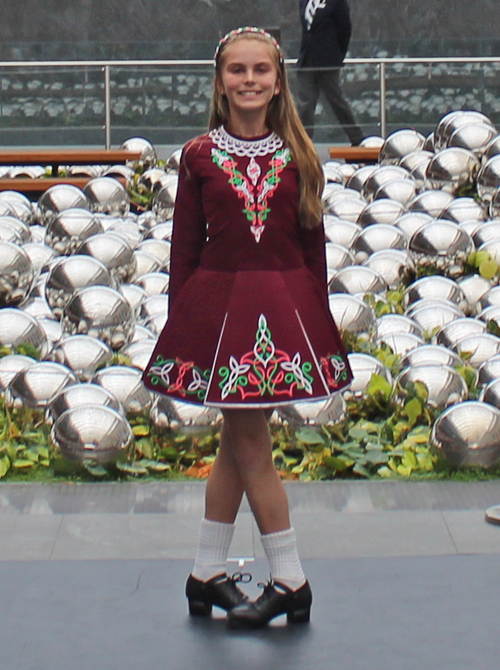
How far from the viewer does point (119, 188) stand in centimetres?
958

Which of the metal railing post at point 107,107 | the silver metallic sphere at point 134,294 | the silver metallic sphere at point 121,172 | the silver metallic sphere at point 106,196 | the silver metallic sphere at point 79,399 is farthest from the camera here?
the metal railing post at point 107,107

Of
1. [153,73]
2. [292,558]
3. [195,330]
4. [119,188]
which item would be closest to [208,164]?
[195,330]

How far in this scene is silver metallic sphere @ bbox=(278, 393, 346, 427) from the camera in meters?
5.39

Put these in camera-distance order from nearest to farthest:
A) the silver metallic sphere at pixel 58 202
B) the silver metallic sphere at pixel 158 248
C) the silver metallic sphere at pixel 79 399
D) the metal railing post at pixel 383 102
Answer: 1. the silver metallic sphere at pixel 79 399
2. the silver metallic sphere at pixel 158 248
3. the silver metallic sphere at pixel 58 202
4. the metal railing post at pixel 383 102

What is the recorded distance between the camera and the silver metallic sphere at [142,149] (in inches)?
468

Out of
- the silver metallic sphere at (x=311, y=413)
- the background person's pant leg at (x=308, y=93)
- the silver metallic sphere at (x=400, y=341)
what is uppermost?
the background person's pant leg at (x=308, y=93)

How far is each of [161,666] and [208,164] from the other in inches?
54.6

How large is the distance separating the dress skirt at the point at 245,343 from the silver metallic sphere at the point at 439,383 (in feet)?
6.91

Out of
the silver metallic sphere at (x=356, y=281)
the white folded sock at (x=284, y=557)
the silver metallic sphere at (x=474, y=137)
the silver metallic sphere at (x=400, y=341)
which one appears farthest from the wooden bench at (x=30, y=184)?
the white folded sock at (x=284, y=557)

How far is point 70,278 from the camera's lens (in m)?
6.71

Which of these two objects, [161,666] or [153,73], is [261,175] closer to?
[161,666]

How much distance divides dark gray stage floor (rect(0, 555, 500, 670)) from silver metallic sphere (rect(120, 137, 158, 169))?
26.7ft

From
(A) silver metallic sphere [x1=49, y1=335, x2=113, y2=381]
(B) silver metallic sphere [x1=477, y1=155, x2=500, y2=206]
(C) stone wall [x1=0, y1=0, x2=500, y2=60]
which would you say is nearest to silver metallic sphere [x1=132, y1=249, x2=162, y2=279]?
(A) silver metallic sphere [x1=49, y1=335, x2=113, y2=381]

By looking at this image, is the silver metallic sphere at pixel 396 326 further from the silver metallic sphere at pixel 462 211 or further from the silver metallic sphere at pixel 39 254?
the silver metallic sphere at pixel 39 254
